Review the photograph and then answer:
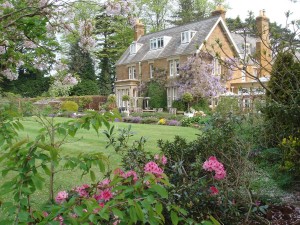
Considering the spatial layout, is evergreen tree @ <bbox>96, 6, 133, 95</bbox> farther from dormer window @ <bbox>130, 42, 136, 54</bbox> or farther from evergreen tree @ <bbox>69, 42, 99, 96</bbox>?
dormer window @ <bbox>130, 42, 136, 54</bbox>

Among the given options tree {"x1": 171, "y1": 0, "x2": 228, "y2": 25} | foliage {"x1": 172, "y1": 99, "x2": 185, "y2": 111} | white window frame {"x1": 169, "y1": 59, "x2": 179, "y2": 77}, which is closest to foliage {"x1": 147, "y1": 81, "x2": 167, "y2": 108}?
white window frame {"x1": 169, "y1": 59, "x2": 179, "y2": 77}

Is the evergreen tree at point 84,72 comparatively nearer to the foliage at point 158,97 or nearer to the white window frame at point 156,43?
the white window frame at point 156,43

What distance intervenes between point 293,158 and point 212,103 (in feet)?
67.3

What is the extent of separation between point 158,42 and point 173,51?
2.74 metres

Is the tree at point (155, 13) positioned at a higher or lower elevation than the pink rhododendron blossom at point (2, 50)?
higher

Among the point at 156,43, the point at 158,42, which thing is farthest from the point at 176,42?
the point at 156,43

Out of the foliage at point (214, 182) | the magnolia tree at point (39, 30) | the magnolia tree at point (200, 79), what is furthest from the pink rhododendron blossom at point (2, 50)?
the magnolia tree at point (200, 79)

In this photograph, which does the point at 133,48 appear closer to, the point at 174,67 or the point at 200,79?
the point at 174,67

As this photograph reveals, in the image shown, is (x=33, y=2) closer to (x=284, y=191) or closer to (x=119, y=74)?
(x=284, y=191)

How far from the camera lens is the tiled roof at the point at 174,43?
2808 centimetres

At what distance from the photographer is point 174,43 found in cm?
3036

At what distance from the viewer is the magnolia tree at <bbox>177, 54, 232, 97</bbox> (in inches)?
1016

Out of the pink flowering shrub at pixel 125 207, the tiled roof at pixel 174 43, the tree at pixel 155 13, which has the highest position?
the tree at pixel 155 13

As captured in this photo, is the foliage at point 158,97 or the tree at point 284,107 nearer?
the tree at point 284,107
